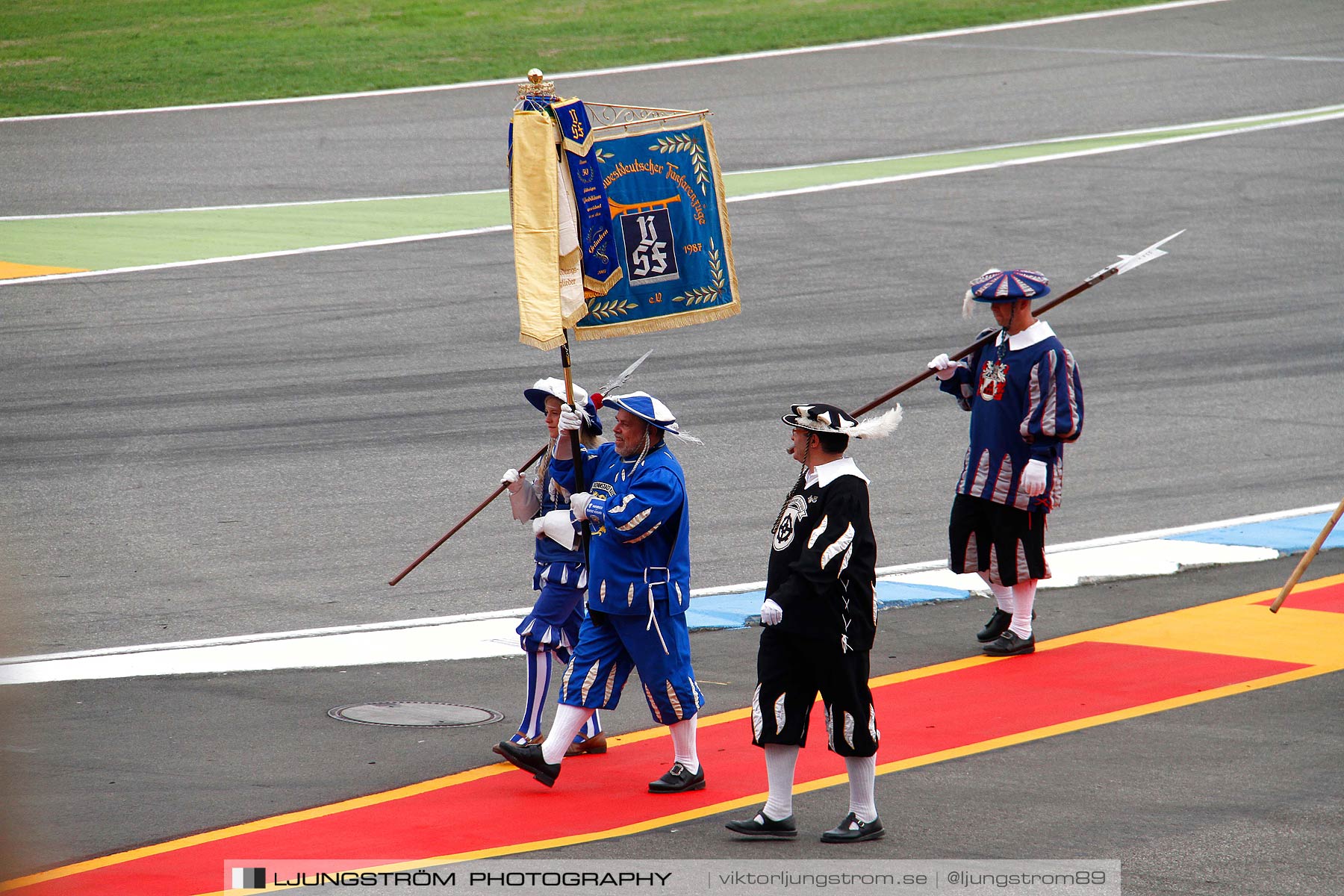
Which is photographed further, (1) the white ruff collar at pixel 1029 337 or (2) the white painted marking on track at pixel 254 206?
(2) the white painted marking on track at pixel 254 206

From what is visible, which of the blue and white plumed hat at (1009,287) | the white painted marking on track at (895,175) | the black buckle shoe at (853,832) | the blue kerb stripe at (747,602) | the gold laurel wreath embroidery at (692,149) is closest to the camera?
the black buckle shoe at (853,832)

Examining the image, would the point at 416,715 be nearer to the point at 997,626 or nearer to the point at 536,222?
the point at 536,222

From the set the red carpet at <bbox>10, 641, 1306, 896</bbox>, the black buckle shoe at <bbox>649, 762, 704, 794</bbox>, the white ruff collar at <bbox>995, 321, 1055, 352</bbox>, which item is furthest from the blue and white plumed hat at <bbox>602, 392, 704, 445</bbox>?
the white ruff collar at <bbox>995, 321, 1055, 352</bbox>

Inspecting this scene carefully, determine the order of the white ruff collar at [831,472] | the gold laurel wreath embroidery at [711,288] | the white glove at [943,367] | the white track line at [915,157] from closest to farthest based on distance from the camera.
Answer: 1. the white ruff collar at [831,472]
2. the gold laurel wreath embroidery at [711,288]
3. the white glove at [943,367]
4. the white track line at [915,157]

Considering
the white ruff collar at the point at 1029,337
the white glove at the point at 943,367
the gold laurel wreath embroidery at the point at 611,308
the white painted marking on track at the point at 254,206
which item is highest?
the gold laurel wreath embroidery at the point at 611,308

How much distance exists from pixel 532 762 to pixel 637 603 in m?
0.90

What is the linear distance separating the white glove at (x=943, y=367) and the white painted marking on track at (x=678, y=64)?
21780 mm

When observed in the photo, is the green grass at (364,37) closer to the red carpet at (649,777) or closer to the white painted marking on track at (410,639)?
the white painted marking on track at (410,639)

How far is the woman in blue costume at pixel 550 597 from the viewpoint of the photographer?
9.01 m

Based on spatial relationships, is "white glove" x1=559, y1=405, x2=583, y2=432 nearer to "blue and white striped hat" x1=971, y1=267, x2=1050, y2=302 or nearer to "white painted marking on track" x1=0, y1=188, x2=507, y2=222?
"blue and white striped hat" x1=971, y1=267, x2=1050, y2=302

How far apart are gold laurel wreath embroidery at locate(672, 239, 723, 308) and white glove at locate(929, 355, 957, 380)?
1.52 metres

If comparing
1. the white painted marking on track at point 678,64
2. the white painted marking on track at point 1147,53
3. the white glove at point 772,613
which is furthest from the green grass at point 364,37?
the white glove at point 772,613

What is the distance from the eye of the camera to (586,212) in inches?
368

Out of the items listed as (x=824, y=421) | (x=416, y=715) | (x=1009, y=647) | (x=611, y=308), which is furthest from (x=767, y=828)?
(x=1009, y=647)
